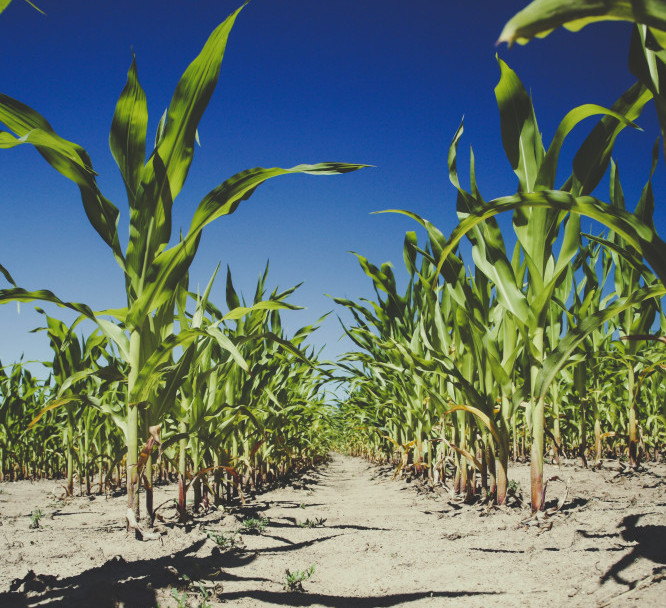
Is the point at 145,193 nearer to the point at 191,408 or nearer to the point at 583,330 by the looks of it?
the point at 191,408

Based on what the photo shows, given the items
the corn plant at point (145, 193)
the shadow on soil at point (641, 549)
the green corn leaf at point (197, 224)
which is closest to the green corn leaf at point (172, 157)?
the corn plant at point (145, 193)

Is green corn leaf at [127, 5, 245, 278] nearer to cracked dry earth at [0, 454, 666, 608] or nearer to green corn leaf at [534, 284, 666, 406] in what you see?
cracked dry earth at [0, 454, 666, 608]

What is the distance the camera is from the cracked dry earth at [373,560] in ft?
3.33

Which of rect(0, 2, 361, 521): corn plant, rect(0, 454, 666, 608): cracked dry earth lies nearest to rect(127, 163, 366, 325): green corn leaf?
rect(0, 2, 361, 521): corn plant

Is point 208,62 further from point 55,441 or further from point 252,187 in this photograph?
point 55,441

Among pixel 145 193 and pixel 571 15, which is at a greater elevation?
pixel 145 193

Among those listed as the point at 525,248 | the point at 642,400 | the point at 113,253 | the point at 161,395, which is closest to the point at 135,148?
the point at 113,253

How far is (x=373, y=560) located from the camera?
1.52 metres

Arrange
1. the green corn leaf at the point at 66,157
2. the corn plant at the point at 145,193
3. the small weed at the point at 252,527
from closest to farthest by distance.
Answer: the green corn leaf at the point at 66,157, the corn plant at the point at 145,193, the small weed at the point at 252,527

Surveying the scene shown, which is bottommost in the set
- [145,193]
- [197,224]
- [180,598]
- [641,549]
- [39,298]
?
[180,598]

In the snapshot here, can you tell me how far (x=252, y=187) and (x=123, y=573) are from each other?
1.21m

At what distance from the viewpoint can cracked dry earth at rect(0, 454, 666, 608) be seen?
1.01 metres

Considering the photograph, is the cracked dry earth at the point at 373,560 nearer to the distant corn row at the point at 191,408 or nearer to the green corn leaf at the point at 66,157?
the distant corn row at the point at 191,408

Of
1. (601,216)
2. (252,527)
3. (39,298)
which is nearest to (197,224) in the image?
(39,298)
